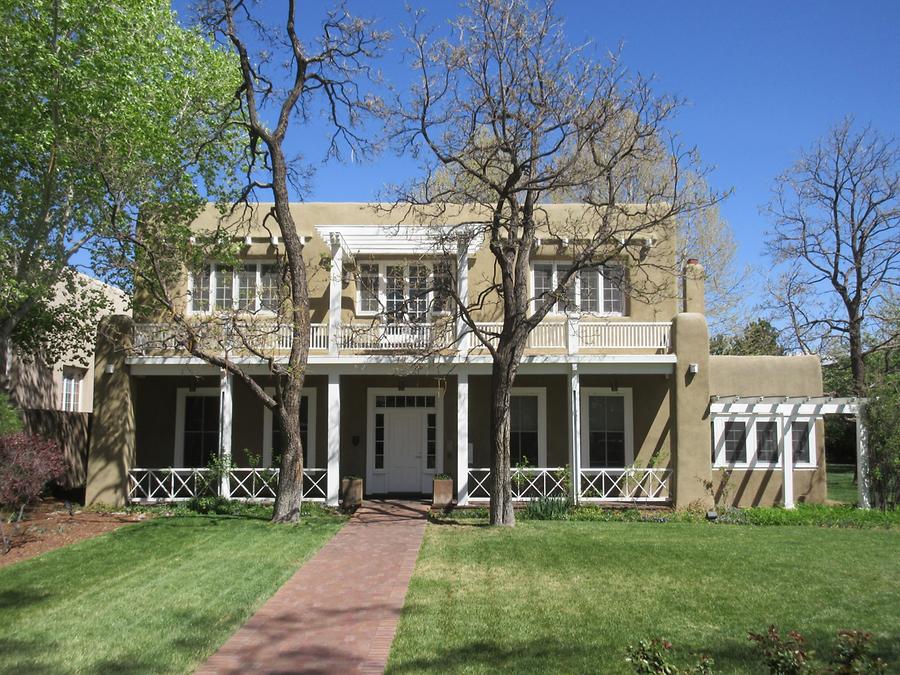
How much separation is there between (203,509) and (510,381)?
7023mm

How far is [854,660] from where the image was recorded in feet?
14.4

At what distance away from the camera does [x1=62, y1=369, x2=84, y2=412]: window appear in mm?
25422

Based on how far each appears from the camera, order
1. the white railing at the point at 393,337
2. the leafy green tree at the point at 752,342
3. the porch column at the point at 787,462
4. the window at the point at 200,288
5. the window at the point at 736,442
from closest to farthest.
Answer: the white railing at the point at 393,337 < the porch column at the point at 787,462 < the window at the point at 200,288 < the window at the point at 736,442 < the leafy green tree at the point at 752,342

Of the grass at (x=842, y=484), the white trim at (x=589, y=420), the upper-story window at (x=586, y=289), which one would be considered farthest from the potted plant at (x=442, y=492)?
the grass at (x=842, y=484)

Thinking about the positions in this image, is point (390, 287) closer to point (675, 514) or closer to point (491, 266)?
point (491, 266)

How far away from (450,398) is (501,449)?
5031 mm

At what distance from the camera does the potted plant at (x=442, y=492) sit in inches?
645

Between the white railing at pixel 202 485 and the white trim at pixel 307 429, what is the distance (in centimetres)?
52

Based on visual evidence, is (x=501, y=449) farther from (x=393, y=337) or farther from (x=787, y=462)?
(x=787, y=462)

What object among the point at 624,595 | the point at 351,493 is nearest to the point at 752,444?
the point at 351,493

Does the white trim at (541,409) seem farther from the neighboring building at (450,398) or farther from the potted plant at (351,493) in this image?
the potted plant at (351,493)

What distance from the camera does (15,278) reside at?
15250 mm

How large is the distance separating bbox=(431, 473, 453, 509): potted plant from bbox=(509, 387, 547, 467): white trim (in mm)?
2801

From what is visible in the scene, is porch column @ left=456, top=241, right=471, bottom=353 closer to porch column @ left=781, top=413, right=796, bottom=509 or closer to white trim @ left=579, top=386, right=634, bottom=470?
white trim @ left=579, top=386, right=634, bottom=470
